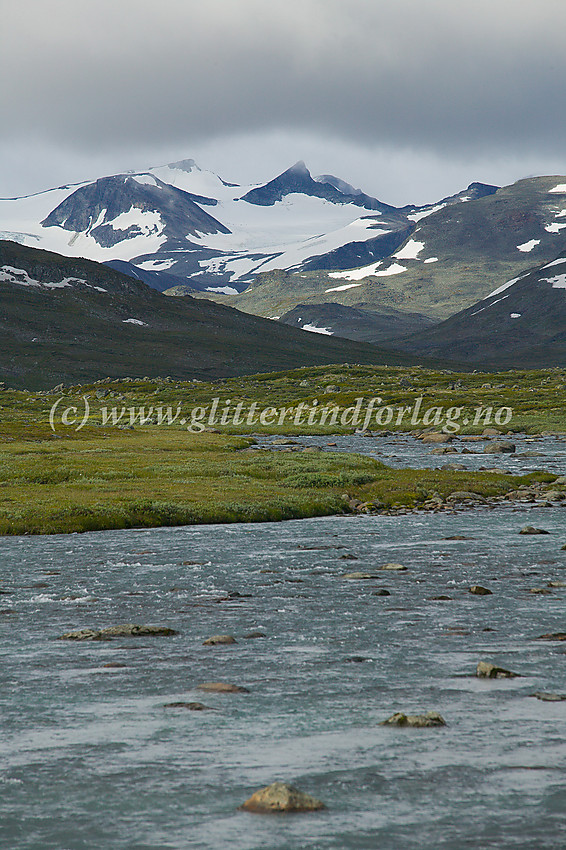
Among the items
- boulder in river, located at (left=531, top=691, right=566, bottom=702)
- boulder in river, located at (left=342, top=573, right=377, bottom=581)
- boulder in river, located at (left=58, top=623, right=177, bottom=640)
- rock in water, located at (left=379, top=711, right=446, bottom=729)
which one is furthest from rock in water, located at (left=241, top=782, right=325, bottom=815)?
boulder in river, located at (left=342, top=573, right=377, bottom=581)

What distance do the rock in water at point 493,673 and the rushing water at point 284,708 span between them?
22cm

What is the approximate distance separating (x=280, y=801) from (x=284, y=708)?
414 cm

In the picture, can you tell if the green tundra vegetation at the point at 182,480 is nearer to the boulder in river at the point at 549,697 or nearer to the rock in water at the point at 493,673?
the rock in water at the point at 493,673

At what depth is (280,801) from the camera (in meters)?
11.4

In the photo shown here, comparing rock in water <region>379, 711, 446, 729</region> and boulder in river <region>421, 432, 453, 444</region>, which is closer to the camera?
rock in water <region>379, 711, 446, 729</region>

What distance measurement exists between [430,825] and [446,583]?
16.3 metres

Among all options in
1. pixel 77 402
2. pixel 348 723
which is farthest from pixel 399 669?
pixel 77 402

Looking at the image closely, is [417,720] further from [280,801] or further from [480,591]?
[480,591]

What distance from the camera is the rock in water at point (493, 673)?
56.0ft

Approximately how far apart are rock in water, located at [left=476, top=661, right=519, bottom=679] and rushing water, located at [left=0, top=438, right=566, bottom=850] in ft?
0.73

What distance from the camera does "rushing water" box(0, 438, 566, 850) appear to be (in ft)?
36.4

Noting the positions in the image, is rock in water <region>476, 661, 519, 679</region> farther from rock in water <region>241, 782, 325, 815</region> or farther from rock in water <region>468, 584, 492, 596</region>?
rock in water <region>468, 584, 492, 596</region>

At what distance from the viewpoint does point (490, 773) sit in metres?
12.6

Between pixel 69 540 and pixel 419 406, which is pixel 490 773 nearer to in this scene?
pixel 69 540
